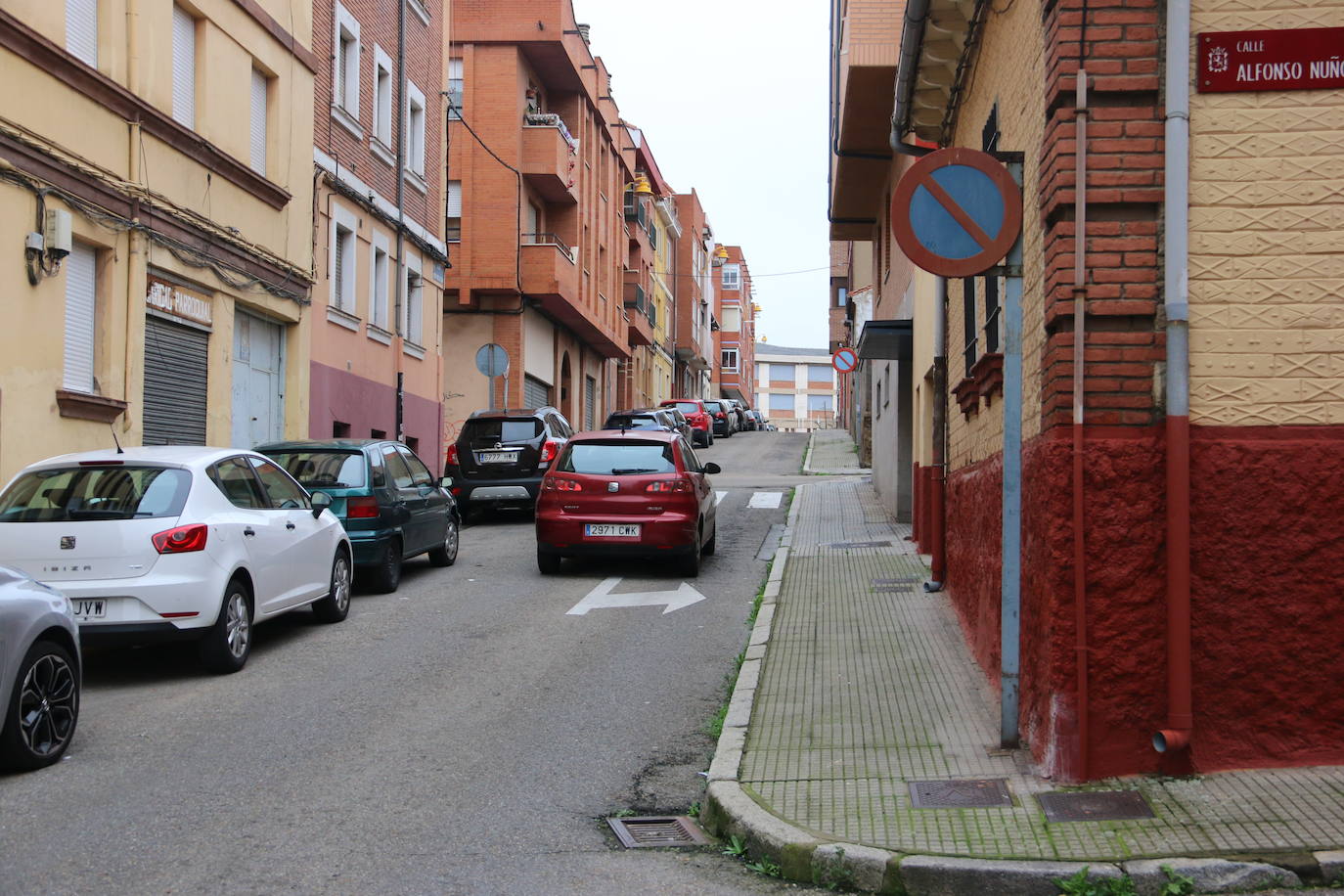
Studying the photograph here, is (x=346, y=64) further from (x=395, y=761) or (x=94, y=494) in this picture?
(x=395, y=761)

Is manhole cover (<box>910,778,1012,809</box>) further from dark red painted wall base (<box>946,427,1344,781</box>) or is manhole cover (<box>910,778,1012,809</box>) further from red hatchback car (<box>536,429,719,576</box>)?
red hatchback car (<box>536,429,719,576</box>)

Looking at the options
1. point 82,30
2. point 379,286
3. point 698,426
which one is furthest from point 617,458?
point 698,426

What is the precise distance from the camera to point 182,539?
8.63m

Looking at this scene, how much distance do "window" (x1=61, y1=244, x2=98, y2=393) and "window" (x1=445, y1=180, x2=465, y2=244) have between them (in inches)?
696

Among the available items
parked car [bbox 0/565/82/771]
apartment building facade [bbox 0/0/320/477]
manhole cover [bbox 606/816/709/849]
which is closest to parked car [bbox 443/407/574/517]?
apartment building facade [bbox 0/0/320/477]

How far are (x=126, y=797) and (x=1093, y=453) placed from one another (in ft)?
15.5

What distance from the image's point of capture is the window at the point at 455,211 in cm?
3131

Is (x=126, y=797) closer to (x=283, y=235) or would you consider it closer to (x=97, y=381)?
A: (x=97, y=381)

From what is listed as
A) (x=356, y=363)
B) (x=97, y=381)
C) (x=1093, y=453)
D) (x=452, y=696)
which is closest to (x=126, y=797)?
(x=452, y=696)

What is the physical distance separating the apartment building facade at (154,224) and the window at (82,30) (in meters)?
0.03

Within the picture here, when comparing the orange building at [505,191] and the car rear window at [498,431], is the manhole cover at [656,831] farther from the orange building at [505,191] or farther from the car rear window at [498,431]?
the orange building at [505,191]

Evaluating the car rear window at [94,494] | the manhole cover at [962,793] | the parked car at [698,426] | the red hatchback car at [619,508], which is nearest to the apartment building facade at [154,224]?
Result: the car rear window at [94,494]

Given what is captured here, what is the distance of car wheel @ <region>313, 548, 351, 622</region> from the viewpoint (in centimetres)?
1112

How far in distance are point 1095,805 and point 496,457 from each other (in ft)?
46.6
